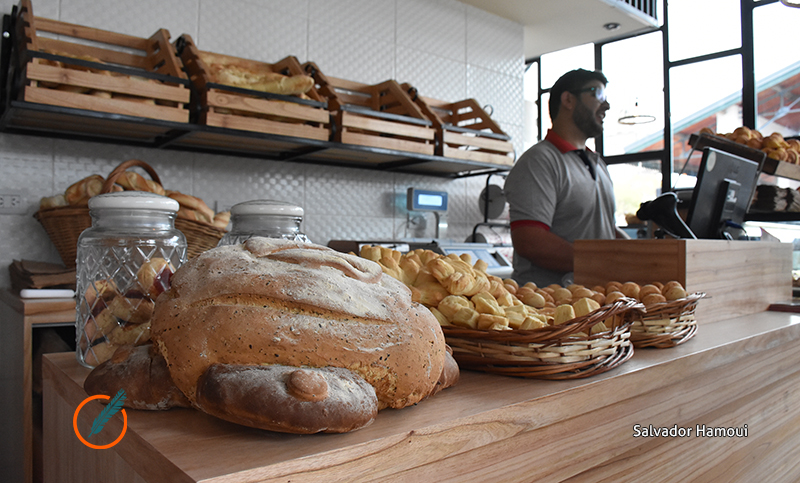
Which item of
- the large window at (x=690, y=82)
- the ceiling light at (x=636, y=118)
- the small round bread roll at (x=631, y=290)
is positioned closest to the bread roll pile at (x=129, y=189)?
the small round bread roll at (x=631, y=290)

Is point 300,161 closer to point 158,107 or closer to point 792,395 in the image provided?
point 158,107

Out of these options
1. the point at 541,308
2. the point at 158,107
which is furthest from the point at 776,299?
the point at 158,107

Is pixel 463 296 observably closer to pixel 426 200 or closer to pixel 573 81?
pixel 573 81

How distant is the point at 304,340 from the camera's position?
57cm

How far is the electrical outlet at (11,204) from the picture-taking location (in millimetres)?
2578

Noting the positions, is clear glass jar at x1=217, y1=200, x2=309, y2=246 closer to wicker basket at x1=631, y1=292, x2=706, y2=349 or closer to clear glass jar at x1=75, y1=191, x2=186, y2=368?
clear glass jar at x1=75, y1=191, x2=186, y2=368

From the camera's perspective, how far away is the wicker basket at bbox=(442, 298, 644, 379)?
32.3 inches

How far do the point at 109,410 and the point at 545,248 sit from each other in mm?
1901

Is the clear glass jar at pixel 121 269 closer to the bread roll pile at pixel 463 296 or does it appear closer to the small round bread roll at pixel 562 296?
the bread roll pile at pixel 463 296

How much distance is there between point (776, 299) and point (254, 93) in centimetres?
236

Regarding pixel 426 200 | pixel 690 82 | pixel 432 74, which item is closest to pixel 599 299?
pixel 426 200

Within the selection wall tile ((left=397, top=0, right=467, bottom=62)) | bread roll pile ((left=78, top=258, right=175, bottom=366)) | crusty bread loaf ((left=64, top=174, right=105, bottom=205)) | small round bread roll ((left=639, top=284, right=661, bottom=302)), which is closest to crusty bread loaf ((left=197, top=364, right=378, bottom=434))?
bread roll pile ((left=78, top=258, right=175, bottom=366))

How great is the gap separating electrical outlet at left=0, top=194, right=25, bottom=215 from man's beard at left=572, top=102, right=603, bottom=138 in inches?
103

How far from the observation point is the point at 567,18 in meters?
4.73
